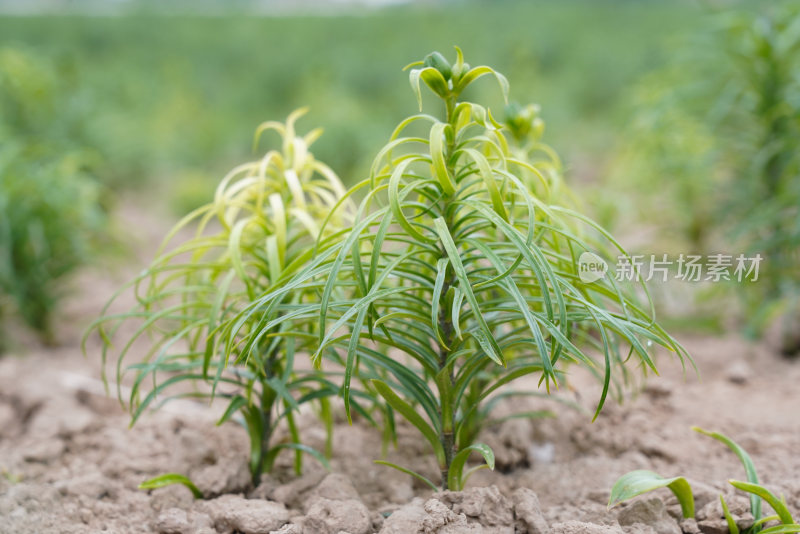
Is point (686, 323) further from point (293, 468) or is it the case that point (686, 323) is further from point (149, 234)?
point (149, 234)

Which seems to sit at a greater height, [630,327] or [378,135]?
[378,135]

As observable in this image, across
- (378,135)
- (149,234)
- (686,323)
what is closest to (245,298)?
(686,323)

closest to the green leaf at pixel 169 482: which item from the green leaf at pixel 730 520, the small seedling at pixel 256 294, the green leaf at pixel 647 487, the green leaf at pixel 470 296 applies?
the small seedling at pixel 256 294

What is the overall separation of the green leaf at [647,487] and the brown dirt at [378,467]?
0.04 m

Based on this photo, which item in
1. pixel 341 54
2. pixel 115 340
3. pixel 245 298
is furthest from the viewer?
pixel 341 54

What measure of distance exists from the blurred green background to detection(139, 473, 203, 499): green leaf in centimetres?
130

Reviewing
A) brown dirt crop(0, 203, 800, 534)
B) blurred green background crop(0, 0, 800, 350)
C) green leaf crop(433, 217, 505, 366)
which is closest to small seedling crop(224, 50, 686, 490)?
green leaf crop(433, 217, 505, 366)

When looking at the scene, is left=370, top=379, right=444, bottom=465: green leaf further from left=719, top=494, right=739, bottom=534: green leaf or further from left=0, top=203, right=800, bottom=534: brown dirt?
left=719, top=494, right=739, bottom=534: green leaf

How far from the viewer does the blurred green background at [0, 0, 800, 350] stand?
9.34 ft

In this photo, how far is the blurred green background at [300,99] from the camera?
285cm

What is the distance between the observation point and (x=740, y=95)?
8.96ft

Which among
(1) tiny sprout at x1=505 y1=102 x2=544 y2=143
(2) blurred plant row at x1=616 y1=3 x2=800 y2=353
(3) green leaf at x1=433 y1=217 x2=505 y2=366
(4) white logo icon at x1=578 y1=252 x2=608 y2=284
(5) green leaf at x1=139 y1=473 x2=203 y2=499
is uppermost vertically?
(2) blurred plant row at x1=616 y1=3 x2=800 y2=353

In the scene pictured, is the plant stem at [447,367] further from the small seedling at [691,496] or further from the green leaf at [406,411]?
the small seedling at [691,496]

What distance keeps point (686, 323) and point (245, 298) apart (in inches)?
80.2
